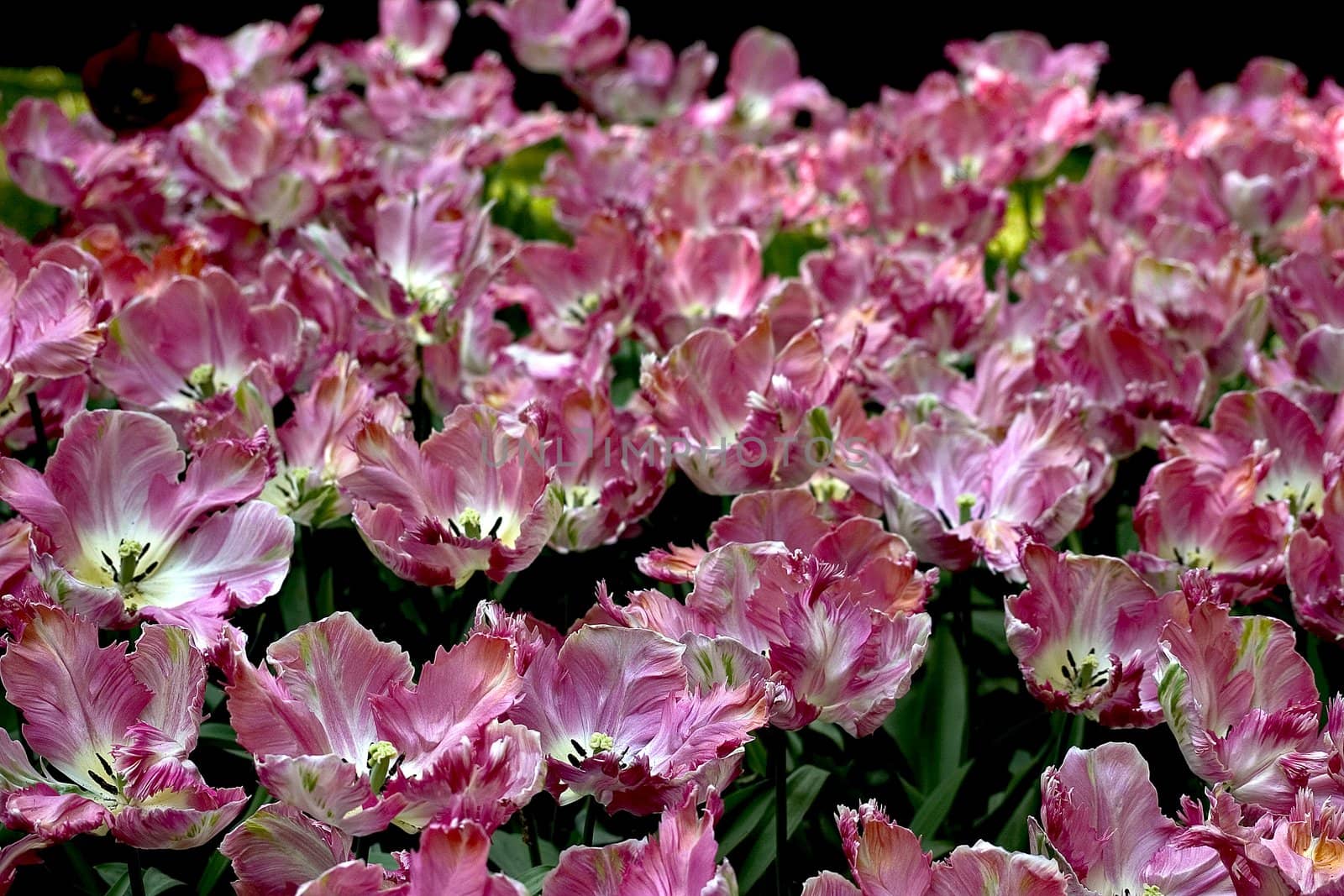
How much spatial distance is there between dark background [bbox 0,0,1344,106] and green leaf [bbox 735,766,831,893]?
18.0 feet

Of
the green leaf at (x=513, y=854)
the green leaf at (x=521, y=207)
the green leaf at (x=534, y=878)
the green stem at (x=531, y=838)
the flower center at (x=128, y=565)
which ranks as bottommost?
the green leaf at (x=521, y=207)

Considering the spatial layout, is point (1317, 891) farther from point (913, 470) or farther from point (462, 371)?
point (462, 371)

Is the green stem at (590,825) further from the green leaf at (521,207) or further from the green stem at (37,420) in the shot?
the green leaf at (521,207)

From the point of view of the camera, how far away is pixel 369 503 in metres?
1.10

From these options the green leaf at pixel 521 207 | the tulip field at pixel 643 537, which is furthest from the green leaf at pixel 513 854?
the green leaf at pixel 521 207

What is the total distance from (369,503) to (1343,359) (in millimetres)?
964

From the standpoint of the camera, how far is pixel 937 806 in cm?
110

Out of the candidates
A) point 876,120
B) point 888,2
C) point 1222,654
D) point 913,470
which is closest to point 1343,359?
point 913,470

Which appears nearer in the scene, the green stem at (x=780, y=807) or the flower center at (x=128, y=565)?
the green stem at (x=780, y=807)

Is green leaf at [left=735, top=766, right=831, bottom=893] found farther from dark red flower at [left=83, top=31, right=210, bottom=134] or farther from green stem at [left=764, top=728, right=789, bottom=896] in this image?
dark red flower at [left=83, top=31, right=210, bottom=134]

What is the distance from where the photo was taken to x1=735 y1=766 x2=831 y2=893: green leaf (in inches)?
41.0

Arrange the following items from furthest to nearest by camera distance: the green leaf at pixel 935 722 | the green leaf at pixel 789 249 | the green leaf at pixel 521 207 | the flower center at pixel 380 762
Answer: the green leaf at pixel 521 207
the green leaf at pixel 789 249
the green leaf at pixel 935 722
the flower center at pixel 380 762

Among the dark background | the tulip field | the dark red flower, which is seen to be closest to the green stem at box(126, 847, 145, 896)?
the tulip field

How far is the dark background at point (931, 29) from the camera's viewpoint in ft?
20.7
